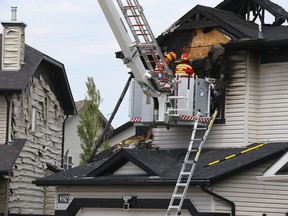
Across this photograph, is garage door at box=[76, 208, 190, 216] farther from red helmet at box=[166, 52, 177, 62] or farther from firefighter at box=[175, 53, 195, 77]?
red helmet at box=[166, 52, 177, 62]

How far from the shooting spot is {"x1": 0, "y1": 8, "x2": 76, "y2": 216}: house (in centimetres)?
3575

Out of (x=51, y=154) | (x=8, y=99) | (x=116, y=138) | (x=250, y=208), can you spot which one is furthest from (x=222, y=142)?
(x=116, y=138)

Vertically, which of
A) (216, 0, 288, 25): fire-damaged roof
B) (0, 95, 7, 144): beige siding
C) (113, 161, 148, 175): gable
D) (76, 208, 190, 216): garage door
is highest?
(216, 0, 288, 25): fire-damaged roof

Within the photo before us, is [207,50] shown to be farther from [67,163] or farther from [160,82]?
[67,163]

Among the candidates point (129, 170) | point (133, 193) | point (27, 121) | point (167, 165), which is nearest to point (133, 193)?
point (133, 193)

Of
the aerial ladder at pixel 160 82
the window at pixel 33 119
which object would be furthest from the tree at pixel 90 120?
the aerial ladder at pixel 160 82

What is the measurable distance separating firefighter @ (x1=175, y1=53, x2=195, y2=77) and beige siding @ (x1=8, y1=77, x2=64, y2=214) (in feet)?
33.0

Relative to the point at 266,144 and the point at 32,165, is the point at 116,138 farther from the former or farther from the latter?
the point at 266,144

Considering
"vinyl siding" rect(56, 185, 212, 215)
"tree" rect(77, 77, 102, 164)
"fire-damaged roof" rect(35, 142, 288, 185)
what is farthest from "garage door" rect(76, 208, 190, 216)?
"tree" rect(77, 77, 102, 164)

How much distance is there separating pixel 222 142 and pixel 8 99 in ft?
35.3

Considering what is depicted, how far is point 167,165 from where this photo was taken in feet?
90.4

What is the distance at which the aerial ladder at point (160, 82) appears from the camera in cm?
2631

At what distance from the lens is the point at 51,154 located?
132 ft

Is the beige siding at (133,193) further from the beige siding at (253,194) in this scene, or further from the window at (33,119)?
the window at (33,119)
